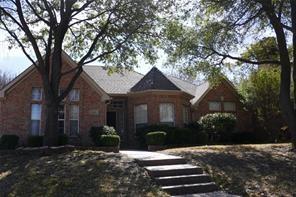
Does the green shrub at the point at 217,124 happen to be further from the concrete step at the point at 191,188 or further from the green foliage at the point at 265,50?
the concrete step at the point at 191,188

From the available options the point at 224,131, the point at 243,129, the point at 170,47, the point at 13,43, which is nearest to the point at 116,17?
the point at 170,47

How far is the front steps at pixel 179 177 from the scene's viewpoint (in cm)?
1373

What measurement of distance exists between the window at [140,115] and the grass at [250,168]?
10689 millimetres

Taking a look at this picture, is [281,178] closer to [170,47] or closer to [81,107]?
[170,47]

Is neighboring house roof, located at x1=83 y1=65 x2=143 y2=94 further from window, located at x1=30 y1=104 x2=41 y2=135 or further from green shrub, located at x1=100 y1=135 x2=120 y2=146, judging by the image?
green shrub, located at x1=100 y1=135 x2=120 y2=146

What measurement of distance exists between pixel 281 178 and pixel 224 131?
51.3ft

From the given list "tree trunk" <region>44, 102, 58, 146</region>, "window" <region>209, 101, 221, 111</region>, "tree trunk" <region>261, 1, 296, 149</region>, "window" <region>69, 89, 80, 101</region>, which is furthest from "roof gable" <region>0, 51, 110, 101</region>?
"tree trunk" <region>261, 1, 296, 149</region>

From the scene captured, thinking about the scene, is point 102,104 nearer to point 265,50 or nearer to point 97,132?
point 97,132

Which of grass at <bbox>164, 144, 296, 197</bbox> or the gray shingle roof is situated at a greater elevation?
the gray shingle roof

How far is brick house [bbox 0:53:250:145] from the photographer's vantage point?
27375 mm

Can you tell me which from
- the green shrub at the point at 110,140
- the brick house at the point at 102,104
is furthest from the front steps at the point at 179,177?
the brick house at the point at 102,104

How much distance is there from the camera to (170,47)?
75.3 ft

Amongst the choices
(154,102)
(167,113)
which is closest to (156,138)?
(154,102)

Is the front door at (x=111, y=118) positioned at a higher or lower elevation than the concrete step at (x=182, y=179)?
higher
